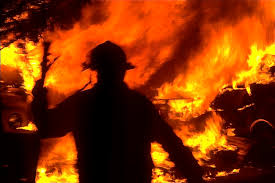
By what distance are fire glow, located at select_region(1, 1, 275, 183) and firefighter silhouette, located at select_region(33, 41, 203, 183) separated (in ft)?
4.40

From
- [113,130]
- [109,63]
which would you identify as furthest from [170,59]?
[113,130]

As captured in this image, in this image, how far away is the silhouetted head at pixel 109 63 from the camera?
2.26m

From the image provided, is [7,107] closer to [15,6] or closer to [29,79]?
[29,79]

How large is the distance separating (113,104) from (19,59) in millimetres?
1967

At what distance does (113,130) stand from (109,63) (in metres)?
0.64

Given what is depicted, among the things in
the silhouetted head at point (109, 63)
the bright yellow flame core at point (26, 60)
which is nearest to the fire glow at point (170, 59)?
the bright yellow flame core at point (26, 60)

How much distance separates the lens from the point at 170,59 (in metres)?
3.98

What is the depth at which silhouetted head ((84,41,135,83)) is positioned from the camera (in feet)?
7.41

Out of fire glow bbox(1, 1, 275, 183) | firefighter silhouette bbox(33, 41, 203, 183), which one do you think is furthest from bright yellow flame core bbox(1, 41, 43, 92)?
firefighter silhouette bbox(33, 41, 203, 183)

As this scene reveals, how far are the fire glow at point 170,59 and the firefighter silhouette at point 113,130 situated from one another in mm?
1342

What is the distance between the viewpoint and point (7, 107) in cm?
305

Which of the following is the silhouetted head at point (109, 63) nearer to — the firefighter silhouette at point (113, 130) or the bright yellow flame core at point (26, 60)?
the firefighter silhouette at point (113, 130)

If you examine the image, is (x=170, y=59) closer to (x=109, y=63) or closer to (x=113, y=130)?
(x=109, y=63)

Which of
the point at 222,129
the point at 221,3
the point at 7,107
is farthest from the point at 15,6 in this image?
the point at 222,129
